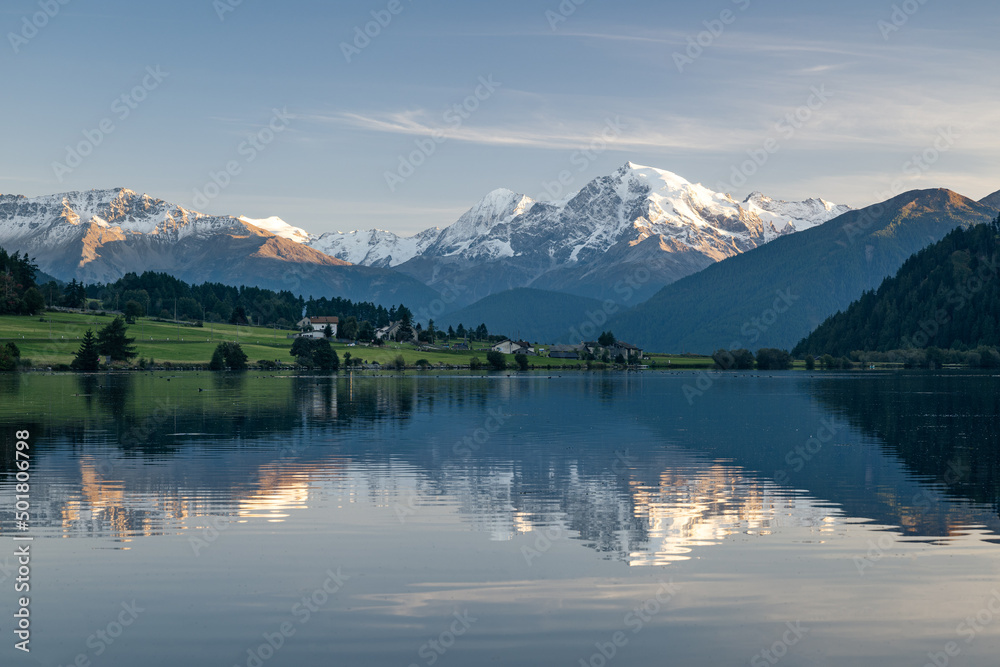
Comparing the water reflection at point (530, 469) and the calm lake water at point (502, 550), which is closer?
the calm lake water at point (502, 550)

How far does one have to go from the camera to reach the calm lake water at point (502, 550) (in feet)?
77.2

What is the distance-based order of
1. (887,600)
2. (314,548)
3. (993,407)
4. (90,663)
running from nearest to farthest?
(90,663) → (887,600) → (314,548) → (993,407)

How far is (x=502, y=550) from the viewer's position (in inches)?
1302

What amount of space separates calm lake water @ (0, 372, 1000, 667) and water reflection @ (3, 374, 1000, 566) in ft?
0.90

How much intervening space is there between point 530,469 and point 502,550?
844 inches

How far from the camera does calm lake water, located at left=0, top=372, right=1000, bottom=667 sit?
23531mm

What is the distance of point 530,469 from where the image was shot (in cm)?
5444

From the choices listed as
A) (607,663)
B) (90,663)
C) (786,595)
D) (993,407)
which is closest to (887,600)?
(786,595)

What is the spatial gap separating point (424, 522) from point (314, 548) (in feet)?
19.9

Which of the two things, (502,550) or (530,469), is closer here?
(502,550)

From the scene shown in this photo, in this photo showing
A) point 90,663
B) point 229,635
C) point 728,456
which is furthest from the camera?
point 728,456

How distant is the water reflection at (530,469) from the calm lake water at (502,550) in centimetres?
27

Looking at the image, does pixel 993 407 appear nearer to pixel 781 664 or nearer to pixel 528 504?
pixel 528 504

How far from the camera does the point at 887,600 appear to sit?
27516 mm
